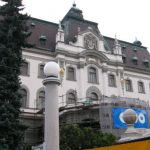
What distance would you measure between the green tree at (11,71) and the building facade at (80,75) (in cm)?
1016

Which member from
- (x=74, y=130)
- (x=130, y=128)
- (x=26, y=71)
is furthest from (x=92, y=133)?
(x=26, y=71)

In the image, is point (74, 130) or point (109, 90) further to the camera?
point (109, 90)

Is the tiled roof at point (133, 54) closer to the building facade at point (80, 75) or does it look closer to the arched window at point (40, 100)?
the building facade at point (80, 75)

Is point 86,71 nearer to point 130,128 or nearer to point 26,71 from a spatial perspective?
point 26,71

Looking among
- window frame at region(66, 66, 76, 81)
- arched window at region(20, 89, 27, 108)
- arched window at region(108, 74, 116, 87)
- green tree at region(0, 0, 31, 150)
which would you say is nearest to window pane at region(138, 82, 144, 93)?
arched window at region(108, 74, 116, 87)

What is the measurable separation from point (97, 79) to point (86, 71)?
5.10ft

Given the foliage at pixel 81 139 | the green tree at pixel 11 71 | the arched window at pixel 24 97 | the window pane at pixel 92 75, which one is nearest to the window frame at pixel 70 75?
the window pane at pixel 92 75

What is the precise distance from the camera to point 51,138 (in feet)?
27.6

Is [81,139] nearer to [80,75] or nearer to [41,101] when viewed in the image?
[41,101]

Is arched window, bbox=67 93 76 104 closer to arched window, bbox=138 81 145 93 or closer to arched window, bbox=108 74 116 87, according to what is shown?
arched window, bbox=108 74 116 87

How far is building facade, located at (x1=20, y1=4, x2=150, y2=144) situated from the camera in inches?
1171

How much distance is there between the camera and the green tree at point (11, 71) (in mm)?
19094

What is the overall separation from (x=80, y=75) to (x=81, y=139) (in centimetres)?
1522

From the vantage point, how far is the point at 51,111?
28.6 feet
